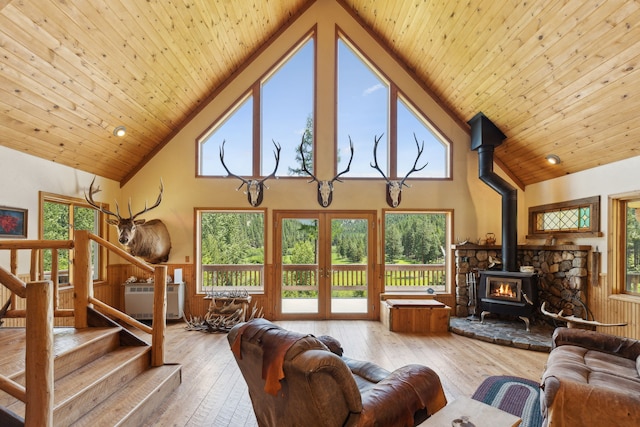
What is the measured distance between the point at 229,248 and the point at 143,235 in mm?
1499

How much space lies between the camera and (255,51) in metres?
6.26

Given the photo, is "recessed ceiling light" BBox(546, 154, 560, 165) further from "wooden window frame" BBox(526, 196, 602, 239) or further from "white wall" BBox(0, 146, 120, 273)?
"white wall" BBox(0, 146, 120, 273)

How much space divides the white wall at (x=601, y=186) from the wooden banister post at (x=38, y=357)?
6.31 meters

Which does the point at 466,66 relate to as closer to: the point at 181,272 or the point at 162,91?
the point at 162,91

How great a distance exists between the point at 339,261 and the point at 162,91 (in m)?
4.15

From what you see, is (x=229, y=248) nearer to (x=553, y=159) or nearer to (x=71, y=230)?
(x=71, y=230)

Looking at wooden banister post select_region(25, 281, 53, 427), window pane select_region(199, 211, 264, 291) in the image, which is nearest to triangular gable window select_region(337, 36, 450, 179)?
window pane select_region(199, 211, 264, 291)

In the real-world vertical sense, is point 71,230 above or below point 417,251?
above

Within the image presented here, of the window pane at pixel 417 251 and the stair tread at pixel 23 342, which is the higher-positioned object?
the window pane at pixel 417 251

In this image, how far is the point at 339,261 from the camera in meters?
6.39

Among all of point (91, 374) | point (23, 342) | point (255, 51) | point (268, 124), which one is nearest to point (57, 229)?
point (23, 342)

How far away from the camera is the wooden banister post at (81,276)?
332 cm

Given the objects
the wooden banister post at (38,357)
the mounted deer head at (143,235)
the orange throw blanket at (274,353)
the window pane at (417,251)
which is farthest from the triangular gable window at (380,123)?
the wooden banister post at (38,357)

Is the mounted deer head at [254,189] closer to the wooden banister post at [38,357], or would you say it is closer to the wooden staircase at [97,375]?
the wooden staircase at [97,375]
